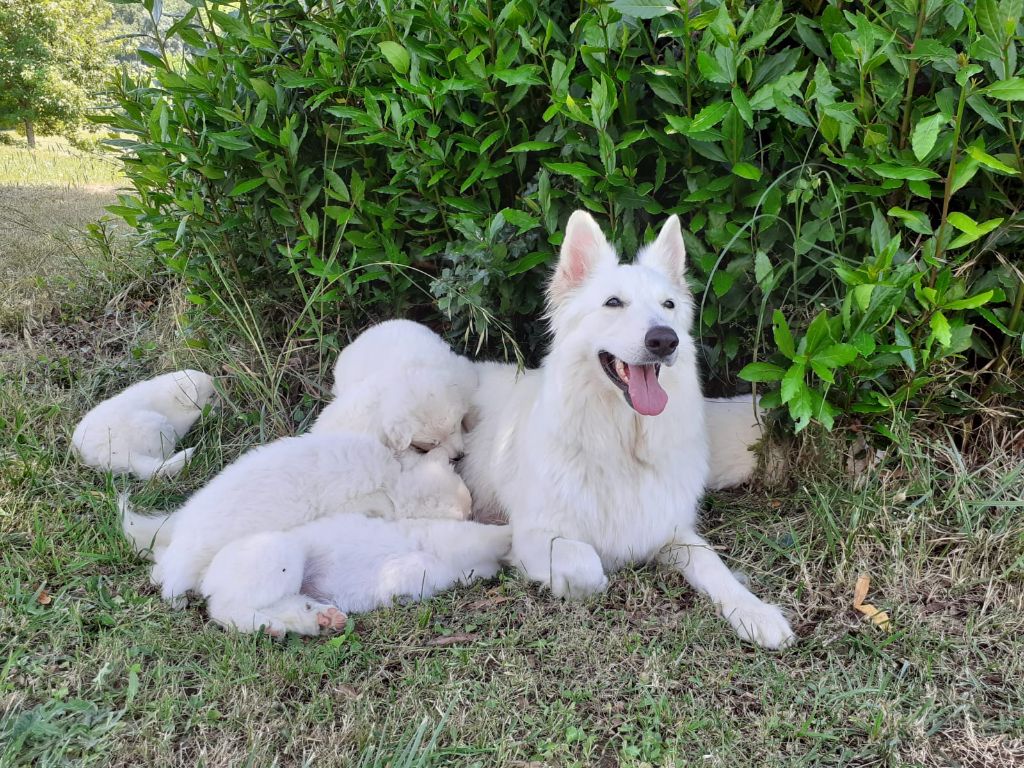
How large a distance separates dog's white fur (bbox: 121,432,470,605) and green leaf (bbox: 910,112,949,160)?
89.2 inches

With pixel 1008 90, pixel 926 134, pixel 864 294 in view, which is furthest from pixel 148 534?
pixel 1008 90

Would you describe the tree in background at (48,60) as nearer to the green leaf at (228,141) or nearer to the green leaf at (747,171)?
the green leaf at (228,141)

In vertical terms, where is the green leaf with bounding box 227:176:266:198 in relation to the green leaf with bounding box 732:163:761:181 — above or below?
below

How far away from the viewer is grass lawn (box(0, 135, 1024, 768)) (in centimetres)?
214

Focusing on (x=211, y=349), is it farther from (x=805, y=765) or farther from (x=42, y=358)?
(x=805, y=765)

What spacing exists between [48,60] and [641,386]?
2254 centimetres

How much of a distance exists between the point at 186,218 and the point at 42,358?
1407 millimetres

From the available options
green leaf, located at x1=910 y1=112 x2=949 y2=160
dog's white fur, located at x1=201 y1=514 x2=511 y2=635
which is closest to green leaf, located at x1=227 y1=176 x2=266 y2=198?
dog's white fur, located at x1=201 y1=514 x2=511 y2=635

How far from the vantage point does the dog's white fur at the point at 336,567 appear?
2662 mm

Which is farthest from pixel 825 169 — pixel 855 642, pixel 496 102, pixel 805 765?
pixel 805 765

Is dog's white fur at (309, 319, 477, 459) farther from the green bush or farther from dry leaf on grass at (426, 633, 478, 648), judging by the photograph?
dry leaf on grass at (426, 633, 478, 648)

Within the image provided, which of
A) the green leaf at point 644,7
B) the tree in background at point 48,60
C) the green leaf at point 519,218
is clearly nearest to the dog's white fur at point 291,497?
the green leaf at point 519,218

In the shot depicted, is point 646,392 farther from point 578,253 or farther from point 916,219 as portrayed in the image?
point 916,219

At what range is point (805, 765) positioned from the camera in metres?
2.07
